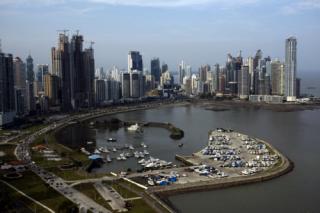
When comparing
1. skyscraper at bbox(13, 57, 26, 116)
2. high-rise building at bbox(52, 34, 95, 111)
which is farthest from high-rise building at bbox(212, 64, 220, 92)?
skyscraper at bbox(13, 57, 26, 116)

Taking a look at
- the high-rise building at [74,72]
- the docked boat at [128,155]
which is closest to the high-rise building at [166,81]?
the high-rise building at [74,72]

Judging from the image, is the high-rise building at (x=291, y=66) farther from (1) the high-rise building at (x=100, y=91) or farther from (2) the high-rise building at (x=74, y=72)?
(2) the high-rise building at (x=74, y=72)

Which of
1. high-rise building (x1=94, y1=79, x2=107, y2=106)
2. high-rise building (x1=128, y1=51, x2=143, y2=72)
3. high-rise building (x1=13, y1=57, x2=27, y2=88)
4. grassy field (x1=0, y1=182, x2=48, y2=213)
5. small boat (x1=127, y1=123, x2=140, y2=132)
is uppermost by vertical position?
high-rise building (x1=128, y1=51, x2=143, y2=72)

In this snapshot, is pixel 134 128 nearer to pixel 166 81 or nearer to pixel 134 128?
pixel 134 128

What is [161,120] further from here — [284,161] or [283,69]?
[283,69]

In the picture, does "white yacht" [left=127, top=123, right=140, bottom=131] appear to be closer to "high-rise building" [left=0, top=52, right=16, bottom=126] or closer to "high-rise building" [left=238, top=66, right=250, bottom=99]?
"high-rise building" [left=0, top=52, right=16, bottom=126]

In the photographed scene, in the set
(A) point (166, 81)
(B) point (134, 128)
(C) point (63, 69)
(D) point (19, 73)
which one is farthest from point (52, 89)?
(A) point (166, 81)
